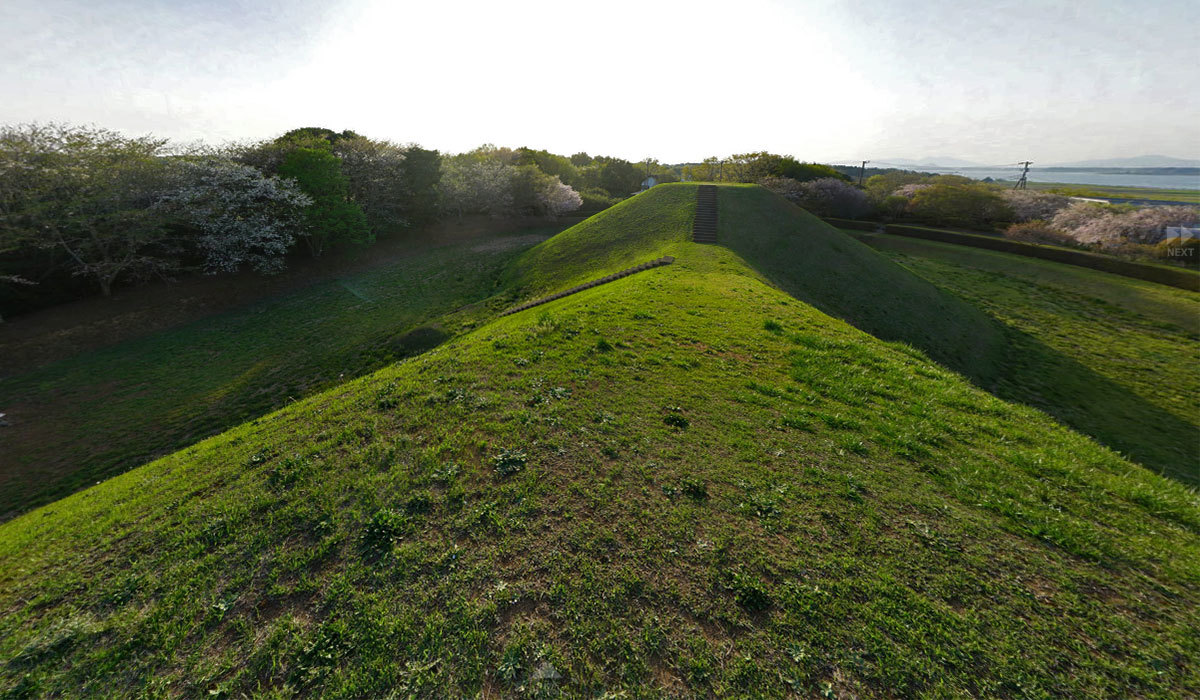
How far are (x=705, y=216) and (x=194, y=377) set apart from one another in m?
37.2

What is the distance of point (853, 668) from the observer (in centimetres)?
514

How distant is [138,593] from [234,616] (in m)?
2.08

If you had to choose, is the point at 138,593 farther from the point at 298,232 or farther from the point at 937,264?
the point at 937,264

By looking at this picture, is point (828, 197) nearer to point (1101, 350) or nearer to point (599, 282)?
point (1101, 350)

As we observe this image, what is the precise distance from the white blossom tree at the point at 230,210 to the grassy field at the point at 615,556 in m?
29.2

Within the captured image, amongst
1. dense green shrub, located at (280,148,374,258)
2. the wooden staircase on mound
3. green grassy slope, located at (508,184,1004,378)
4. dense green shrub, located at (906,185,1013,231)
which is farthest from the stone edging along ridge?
dense green shrub, located at (906,185,1013,231)

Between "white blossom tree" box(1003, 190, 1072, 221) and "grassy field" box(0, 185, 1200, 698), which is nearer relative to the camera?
A: "grassy field" box(0, 185, 1200, 698)

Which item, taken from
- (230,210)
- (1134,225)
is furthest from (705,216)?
(1134,225)

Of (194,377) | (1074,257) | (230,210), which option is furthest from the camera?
(1074,257)

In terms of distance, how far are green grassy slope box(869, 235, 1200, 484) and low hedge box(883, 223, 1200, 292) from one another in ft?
4.54

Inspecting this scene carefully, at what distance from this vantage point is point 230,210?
31.9 metres

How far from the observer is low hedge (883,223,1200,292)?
115 ft

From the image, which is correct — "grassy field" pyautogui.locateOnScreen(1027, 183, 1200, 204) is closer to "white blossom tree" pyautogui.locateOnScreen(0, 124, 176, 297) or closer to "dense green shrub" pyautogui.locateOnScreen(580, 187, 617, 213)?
"dense green shrub" pyautogui.locateOnScreen(580, 187, 617, 213)

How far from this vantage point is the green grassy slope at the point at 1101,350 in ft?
53.0
